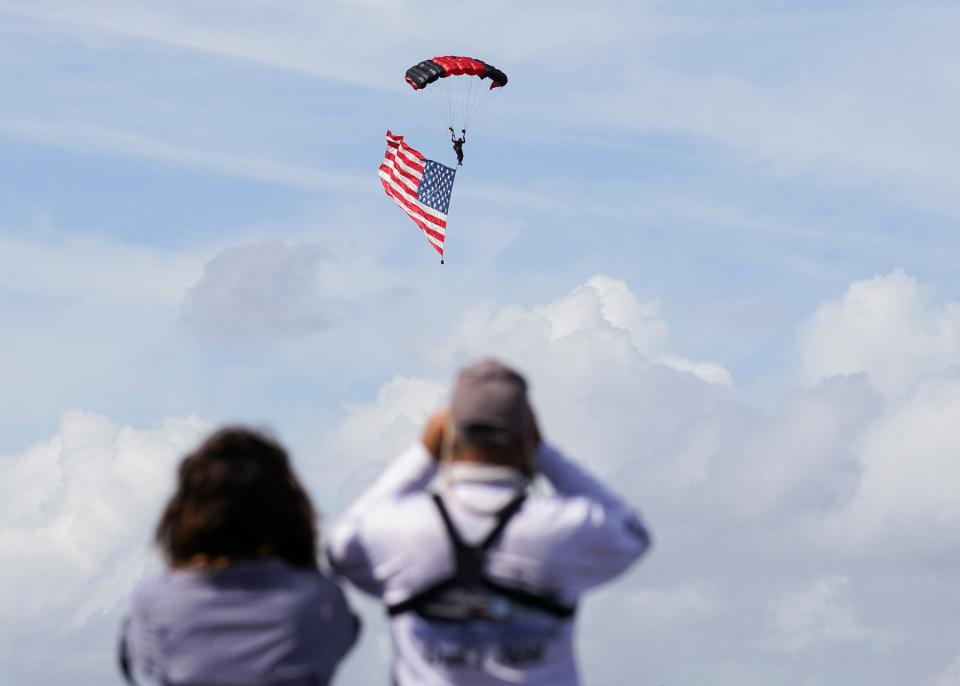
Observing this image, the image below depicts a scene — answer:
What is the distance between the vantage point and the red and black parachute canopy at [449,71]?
46.3 meters

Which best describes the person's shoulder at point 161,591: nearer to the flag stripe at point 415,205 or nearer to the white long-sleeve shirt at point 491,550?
the white long-sleeve shirt at point 491,550

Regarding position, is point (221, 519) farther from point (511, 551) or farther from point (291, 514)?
point (511, 551)

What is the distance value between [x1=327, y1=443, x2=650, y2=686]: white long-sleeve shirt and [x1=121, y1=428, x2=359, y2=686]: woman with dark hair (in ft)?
0.79

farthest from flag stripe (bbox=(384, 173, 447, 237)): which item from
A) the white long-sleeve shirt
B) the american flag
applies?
the white long-sleeve shirt

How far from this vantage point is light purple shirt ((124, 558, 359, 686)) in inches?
229

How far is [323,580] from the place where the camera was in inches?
234

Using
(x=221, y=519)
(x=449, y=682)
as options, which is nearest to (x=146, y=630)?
(x=221, y=519)

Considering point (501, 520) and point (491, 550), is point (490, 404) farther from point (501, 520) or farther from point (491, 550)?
point (491, 550)

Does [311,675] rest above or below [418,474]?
below

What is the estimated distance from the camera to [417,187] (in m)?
47.7

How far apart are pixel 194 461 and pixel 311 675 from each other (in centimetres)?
90

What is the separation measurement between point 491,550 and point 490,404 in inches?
22.6

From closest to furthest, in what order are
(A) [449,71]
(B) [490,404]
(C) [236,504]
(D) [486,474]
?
(C) [236,504] < (B) [490,404] < (D) [486,474] < (A) [449,71]

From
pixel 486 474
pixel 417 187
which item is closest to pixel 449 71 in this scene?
pixel 417 187
